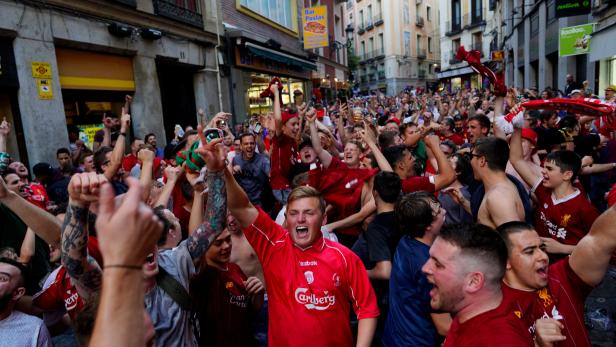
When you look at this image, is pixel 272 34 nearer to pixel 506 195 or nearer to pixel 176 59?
pixel 176 59

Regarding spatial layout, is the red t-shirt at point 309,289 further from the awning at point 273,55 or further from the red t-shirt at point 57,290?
the awning at point 273,55

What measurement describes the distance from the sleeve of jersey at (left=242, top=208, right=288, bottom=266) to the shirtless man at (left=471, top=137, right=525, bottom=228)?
1.76 meters

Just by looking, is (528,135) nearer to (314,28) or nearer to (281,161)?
(281,161)

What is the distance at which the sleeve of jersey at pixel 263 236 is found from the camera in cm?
246

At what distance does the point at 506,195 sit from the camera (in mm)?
3107

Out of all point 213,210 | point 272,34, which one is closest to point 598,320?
point 213,210

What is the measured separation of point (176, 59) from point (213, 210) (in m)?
11.0

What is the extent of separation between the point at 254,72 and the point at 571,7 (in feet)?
39.1

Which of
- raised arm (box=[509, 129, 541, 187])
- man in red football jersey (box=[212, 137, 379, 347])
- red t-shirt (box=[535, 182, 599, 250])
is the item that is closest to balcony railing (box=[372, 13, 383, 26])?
raised arm (box=[509, 129, 541, 187])

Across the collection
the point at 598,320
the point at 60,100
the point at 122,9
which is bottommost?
the point at 598,320

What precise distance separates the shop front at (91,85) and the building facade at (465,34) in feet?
108

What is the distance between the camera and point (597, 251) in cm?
206

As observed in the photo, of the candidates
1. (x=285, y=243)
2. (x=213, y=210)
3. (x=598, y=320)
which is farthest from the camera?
(x=598, y=320)

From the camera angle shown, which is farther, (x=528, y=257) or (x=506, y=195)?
(x=506, y=195)
